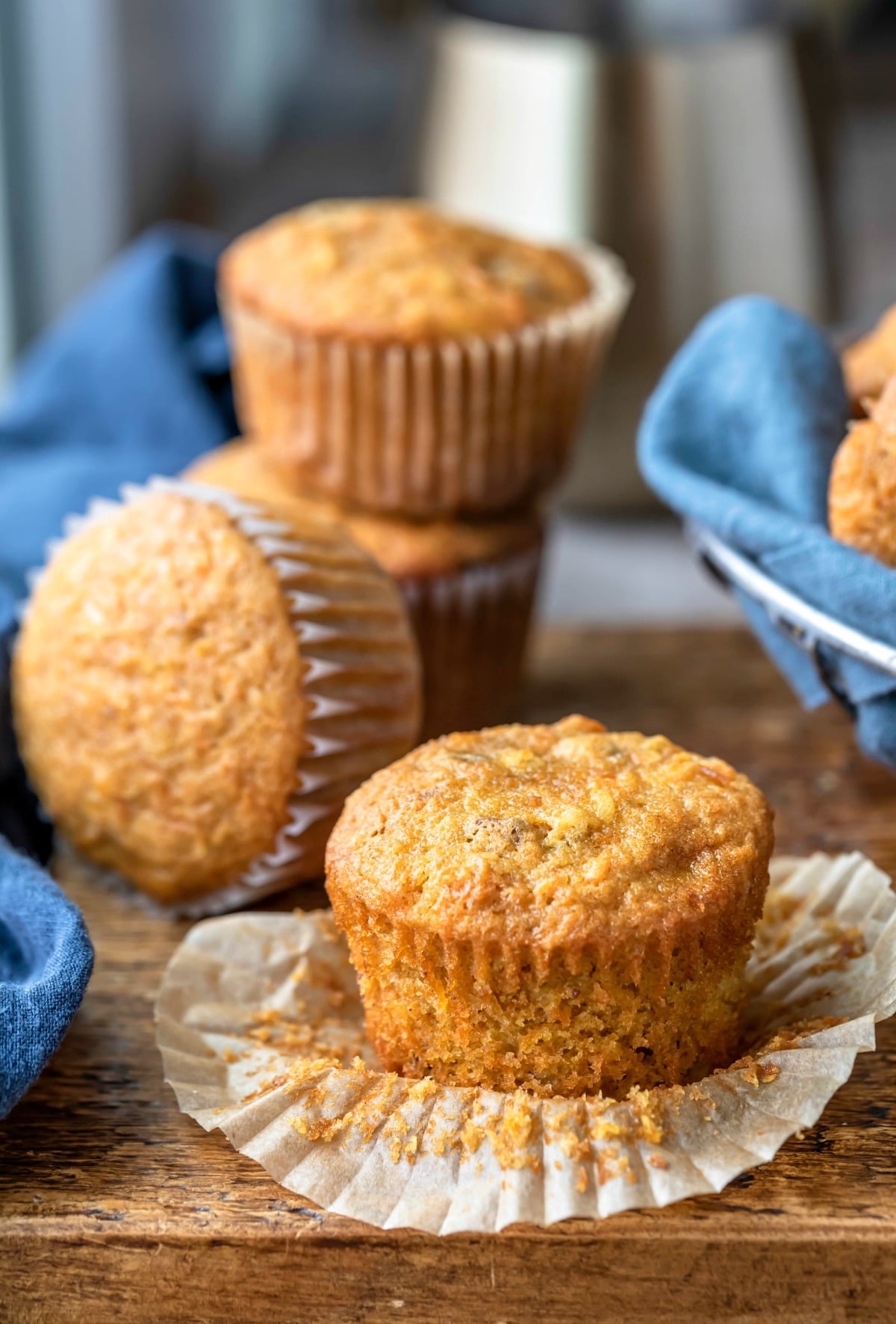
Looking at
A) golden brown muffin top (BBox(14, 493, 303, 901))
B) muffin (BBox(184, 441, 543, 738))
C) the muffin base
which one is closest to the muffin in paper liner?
the muffin base

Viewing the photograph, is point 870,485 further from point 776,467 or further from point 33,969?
point 33,969

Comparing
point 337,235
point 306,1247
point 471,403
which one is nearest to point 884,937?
point 306,1247

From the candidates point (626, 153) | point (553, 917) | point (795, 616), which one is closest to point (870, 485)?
point (795, 616)

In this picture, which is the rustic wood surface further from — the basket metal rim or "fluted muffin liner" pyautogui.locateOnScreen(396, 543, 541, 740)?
"fluted muffin liner" pyautogui.locateOnScreen(396, 543, 541, 740)

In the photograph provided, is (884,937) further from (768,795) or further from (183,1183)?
(183,1183)

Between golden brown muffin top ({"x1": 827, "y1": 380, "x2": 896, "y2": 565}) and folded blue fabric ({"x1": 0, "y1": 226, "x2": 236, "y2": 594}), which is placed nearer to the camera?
golden brown muffin top ({"x1": 827, "y1": 380, "x2": 896, "y2": 565})
